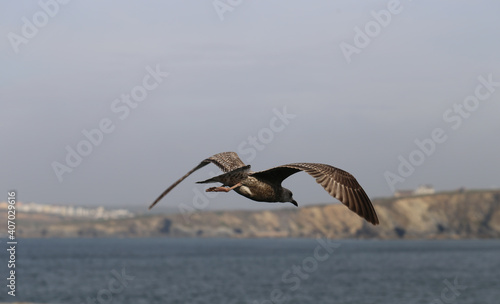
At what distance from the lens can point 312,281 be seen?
5354 inches

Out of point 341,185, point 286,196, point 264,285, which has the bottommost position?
point 264,285

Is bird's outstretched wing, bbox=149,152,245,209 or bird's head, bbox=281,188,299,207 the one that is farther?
bird's outstretched wing, bbox=149,152,245,209

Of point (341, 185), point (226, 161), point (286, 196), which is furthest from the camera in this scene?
point (226, 161)

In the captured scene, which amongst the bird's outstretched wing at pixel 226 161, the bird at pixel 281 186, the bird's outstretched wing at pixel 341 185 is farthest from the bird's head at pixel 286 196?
the bird's outstretched wing at pixel 226 161

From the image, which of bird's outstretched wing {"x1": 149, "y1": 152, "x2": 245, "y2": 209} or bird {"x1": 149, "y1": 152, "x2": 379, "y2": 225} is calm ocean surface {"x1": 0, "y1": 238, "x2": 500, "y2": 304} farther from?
bird {"x1": 149, "y1": 152, "x2": 379, "y2": 225}

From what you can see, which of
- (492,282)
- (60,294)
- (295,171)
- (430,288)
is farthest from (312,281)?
(295,171)

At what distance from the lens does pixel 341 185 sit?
20.2 feet

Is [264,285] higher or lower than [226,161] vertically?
lower

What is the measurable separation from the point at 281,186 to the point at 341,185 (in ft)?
2.93

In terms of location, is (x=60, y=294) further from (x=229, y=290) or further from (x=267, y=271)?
(x=267, y=271)

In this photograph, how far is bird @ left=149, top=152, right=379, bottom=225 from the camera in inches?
232

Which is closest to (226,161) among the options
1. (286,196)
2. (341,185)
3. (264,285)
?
(286,196)

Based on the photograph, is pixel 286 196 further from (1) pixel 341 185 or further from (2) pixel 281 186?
(1) pixel 341 185

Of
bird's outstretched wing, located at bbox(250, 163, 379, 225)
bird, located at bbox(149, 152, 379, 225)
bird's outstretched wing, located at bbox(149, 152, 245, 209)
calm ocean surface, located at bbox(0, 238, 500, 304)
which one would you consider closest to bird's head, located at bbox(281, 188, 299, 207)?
bird, located at bbox(149, 152, 379, 225)
